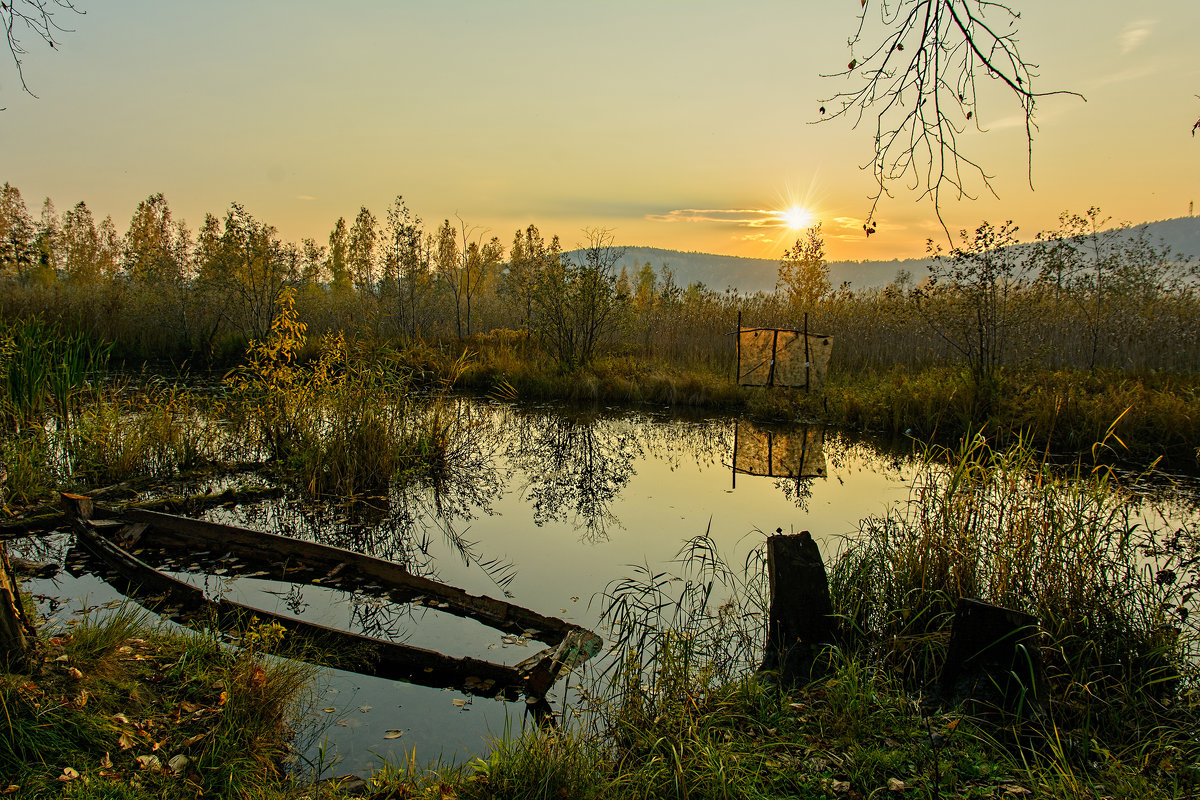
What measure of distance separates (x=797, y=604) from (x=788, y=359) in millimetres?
11017

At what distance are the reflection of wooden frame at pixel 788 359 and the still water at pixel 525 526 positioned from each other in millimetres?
1756

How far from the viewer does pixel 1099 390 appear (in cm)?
1227

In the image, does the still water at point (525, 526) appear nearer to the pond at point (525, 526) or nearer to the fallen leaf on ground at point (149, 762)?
the pond at point (525, 526)

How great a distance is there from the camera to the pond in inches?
155

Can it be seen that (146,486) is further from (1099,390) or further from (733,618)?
(1099,390)

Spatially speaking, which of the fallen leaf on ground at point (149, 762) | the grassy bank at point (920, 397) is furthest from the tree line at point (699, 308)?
the fallen leaf on ground at point (149, 762)

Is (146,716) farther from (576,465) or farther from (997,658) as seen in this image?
(576,465)

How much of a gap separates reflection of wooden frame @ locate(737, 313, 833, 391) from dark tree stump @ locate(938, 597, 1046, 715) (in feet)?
35.7

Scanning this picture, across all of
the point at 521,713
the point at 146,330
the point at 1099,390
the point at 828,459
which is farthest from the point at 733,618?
the point at 146,330

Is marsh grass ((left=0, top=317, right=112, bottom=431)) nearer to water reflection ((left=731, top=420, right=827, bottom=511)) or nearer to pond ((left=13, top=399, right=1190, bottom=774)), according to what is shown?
pond ((left=13, top=399, right=1190, bottom=774))

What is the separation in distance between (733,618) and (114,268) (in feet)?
199

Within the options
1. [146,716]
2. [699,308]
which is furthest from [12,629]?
[699,308]

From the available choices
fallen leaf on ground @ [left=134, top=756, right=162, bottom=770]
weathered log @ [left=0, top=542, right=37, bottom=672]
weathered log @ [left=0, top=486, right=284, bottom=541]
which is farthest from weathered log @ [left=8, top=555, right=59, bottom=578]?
fallen leaf on ground @ [left=134, top=756, right=162, bottom=770]

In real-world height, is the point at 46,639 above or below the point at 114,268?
below
